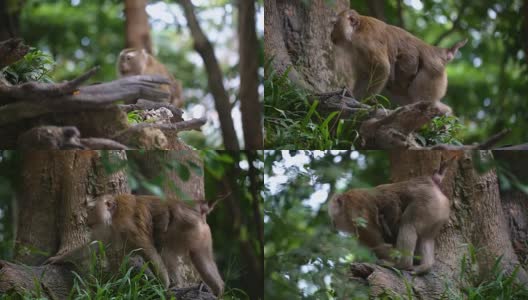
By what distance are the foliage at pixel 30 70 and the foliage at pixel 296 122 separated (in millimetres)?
1530

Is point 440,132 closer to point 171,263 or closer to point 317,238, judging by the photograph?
point 317,238

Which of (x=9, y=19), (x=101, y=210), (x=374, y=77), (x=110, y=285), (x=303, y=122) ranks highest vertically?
(x=9, y=19)

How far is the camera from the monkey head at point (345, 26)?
4.75 meters

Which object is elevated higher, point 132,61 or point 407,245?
point 132,61

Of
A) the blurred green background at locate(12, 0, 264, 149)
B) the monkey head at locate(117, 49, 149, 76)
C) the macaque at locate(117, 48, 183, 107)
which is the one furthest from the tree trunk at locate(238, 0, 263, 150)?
the monkey head at locate(117, 49, 149, 76)

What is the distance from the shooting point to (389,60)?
4.89 m

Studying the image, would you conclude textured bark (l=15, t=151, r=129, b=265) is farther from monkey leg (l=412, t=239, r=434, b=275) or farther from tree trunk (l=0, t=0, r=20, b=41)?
monkey leg (l=412, t=239, r=434, b=275)

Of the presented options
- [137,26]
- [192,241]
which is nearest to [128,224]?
[192,241]

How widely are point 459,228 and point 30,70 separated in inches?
124

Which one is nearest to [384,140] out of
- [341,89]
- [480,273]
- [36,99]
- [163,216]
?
[341,89]

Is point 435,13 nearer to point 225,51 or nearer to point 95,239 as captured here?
point 225,51

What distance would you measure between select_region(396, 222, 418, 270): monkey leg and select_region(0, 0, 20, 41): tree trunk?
339 cm

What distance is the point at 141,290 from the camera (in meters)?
4.67

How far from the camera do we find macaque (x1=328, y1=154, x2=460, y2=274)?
4.82m
